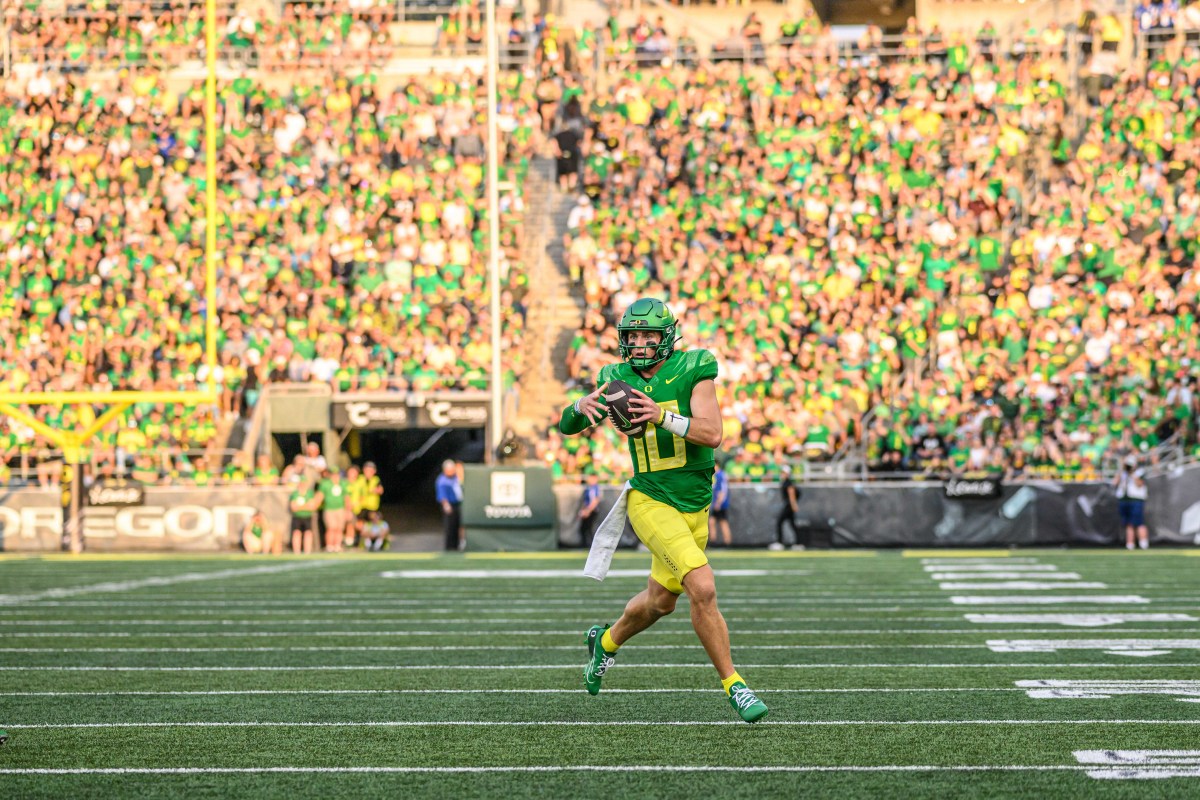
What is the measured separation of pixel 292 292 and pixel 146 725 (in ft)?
Answer: 56.5

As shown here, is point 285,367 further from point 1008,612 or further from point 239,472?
point 1008,612

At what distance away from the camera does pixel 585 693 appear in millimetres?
7434

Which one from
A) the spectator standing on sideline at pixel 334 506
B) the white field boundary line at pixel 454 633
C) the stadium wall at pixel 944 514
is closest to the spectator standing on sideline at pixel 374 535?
the spectator standing on sideline at pixel 334 506

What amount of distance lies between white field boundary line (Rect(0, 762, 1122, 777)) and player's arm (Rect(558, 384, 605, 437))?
149cm

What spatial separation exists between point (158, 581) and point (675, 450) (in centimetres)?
951

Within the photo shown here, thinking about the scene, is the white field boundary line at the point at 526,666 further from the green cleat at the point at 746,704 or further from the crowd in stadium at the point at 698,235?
the crowd in stadium at the point at 698,235

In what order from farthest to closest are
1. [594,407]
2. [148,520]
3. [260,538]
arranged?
[148,520] < [260,538] < [594,407]

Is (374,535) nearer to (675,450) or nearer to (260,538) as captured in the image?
(260,538)

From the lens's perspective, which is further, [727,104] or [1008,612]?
[727,104]

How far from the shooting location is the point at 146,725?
6609 millimetres

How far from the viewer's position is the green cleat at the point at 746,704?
6.19 meters

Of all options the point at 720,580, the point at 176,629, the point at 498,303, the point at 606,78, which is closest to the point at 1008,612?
the point at 720,580

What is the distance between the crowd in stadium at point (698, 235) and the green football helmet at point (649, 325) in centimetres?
1388

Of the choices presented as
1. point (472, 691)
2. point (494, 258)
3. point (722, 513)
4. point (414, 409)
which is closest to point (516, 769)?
point (472, 691)
